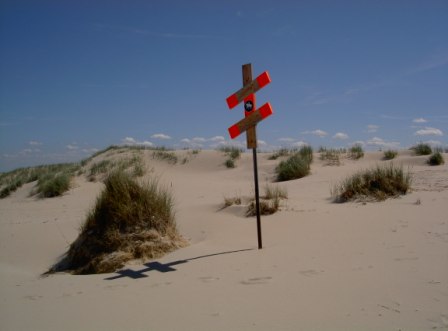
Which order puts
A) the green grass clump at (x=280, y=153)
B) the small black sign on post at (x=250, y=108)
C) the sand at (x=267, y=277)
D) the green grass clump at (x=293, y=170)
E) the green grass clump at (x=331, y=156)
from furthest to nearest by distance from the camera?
1. the green grass clump at (x=280, y=153)
2. the green grass clump at (x=331, y=156)
3. the green grass clump at (x=293, y=170)
4. the small black sign on post at (x=250, y=108)
5. the sand at (x=267, y=277)

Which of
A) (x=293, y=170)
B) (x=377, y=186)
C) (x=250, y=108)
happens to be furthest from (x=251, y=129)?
(x=293, y=170)

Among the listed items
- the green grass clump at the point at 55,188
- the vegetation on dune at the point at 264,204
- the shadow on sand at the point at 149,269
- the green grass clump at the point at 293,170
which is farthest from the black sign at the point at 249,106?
the green grass clump at the point at 55,188

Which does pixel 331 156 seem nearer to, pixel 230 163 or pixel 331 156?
pixel 331 156

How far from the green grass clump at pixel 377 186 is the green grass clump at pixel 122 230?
421 centimetres

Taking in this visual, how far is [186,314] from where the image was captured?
322 centimetres

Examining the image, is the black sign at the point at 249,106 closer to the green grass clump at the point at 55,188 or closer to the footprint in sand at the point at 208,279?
the footprint in sand at the point at 208,279

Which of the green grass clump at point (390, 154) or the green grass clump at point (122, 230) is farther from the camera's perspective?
the green grass clump at point (390, 154)

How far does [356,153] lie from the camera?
58.6ft

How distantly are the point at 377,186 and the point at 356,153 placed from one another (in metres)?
9.97

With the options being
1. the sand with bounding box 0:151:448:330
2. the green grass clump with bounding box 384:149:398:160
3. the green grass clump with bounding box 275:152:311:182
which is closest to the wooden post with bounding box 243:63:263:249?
the sand with bounding box 0:151:448:330

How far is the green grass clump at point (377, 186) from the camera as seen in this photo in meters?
8.12

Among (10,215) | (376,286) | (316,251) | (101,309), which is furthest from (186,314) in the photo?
(10,215)

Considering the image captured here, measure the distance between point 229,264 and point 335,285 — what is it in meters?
1.45

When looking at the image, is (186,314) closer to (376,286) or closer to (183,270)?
(183,270)
